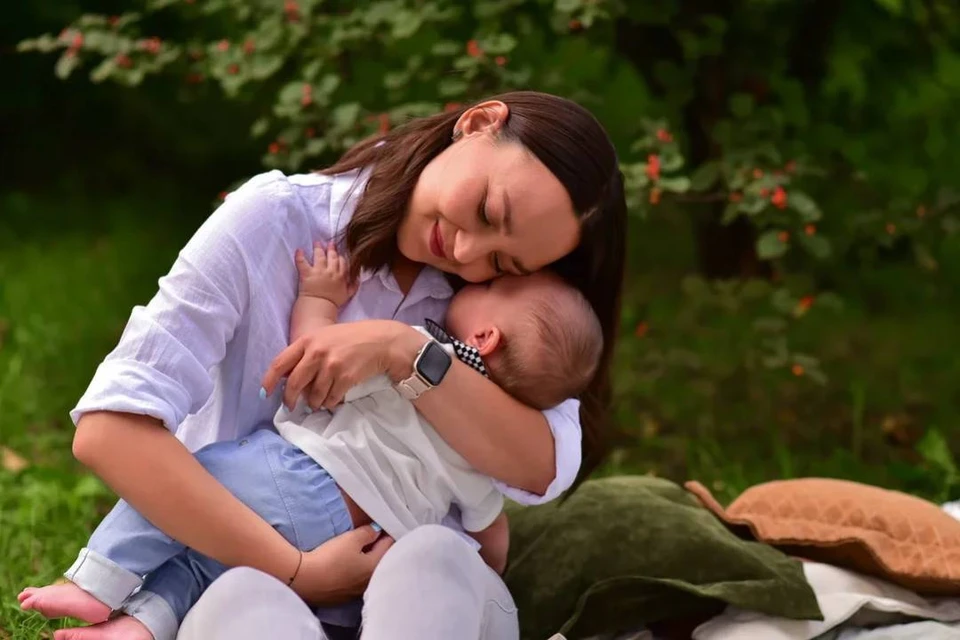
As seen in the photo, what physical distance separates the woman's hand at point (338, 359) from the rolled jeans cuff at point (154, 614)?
1.20 ft

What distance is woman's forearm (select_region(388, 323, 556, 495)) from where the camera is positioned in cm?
198

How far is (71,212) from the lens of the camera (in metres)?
6.36

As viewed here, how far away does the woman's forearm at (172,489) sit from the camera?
1.84 meters

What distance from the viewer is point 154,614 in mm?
1884

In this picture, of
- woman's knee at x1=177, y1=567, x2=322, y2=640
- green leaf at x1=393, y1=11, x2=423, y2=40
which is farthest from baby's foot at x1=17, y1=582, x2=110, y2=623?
green leaf at x1=393, y1=11, x2=423, y2=40

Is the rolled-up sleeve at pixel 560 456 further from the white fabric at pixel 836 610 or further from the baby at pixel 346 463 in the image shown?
the white fabric at pixel 836 610

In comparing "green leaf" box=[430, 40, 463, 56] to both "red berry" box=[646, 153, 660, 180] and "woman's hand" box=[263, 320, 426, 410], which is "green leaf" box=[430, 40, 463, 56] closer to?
"red berry" box=[646, 153, 660, 180]

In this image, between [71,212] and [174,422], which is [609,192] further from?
[71,212]

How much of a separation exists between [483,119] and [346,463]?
0.61 metres

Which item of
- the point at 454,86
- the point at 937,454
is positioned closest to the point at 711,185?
the point at 454,86

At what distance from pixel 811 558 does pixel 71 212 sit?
189 inches

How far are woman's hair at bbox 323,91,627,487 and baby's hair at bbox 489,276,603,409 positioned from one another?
0.09 metres

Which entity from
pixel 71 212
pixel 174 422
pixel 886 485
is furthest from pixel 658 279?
pixel 174 422

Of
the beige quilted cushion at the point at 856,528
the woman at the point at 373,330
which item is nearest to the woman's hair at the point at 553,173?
the woman at the point at 373,330
